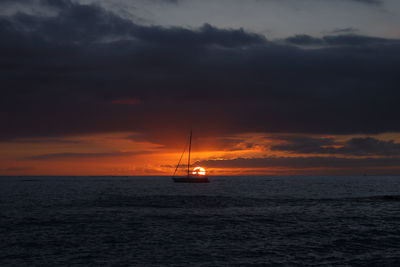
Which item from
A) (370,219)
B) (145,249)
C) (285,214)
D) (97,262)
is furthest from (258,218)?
(97,262)

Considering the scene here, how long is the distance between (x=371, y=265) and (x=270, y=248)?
28.3 ft

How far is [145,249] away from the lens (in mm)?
35281

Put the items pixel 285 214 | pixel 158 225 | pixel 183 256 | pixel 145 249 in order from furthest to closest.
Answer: pixel 285 214
pixel 158 225
pixel 145 249
pixel 183 256

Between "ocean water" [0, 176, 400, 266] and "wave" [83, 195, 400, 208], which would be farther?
"wave" [83, 195, 400, 208]

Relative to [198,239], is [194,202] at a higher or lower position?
lower

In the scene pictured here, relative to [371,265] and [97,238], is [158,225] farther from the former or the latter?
[371,265]

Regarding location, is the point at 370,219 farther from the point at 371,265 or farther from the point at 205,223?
the point at 371,265

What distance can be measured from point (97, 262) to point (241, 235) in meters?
16.7

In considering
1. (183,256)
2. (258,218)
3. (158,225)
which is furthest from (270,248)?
(258,218)

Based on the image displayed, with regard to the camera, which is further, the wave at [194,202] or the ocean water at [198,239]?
the wave at [194,202]

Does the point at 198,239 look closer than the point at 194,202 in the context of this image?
Yes

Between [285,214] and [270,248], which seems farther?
[285,214]

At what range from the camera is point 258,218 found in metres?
57.3

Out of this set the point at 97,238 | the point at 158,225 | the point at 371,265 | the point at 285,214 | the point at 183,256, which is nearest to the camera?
the point at 371,265
